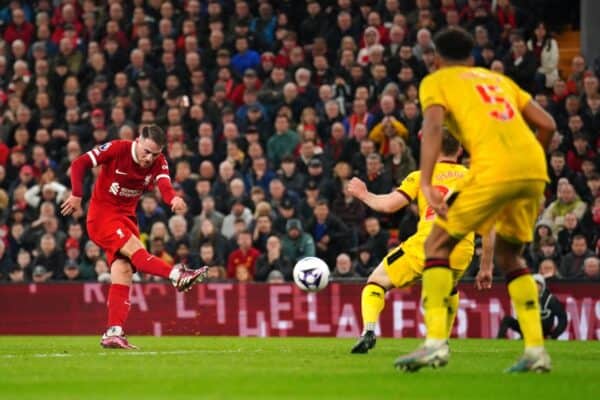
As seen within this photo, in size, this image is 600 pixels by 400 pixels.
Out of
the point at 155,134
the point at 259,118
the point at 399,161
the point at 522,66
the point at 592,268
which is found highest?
the point at 522,66

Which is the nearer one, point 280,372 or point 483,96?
point 483,96

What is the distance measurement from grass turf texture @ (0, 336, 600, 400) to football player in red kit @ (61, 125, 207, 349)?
564 mm

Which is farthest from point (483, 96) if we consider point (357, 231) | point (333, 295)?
point (357, 231)

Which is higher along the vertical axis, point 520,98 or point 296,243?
point 520,98

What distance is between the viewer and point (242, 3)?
2498cm

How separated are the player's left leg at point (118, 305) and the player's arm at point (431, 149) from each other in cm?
503

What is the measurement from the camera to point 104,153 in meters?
14.3

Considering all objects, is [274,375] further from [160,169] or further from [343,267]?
[343,267]

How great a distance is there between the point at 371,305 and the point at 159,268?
7.54 feet

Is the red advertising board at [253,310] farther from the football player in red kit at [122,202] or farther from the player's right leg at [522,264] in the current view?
the player's right leg at [522,264]

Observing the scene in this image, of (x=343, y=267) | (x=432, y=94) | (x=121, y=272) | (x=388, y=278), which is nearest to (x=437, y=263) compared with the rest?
(x=432, y=94)

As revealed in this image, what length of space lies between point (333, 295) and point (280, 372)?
8879mm

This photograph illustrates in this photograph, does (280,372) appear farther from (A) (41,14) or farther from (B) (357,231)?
(A) (41,14)

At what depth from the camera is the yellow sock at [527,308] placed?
993 centimetres
